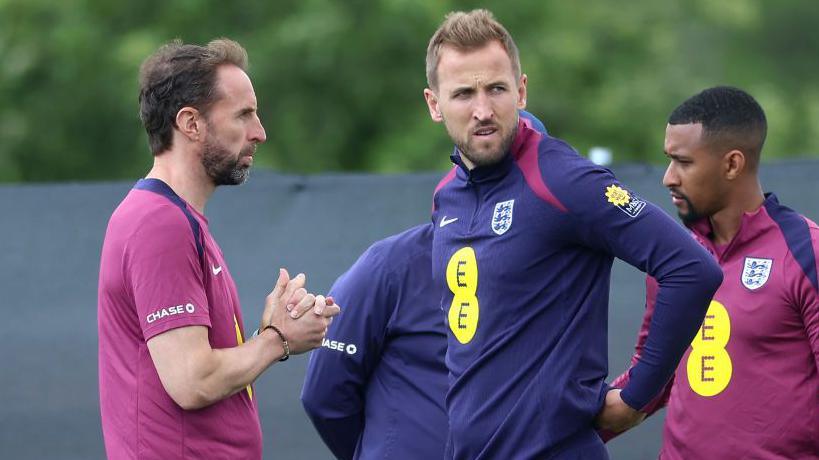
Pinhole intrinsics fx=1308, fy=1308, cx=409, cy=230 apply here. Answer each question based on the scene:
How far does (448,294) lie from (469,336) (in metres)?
0.17

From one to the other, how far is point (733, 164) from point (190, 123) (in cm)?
175

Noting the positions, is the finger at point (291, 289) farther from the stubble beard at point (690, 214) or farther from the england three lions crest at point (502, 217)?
the stubble beard at point (690, 214)

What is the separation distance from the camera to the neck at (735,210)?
415 cm

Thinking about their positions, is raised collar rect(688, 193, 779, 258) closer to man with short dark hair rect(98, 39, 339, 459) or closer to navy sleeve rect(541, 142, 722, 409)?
navy sleeve rect(541, 142, 722, 409)

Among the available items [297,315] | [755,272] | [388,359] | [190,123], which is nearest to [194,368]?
[297,315]

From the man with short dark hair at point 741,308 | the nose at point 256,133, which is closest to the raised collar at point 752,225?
the man with short dark hair at point 741,308

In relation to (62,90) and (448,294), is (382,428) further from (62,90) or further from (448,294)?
(62,90)

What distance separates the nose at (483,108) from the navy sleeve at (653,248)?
0.91 feet

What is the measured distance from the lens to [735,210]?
415 cm

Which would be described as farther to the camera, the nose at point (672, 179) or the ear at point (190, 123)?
the nose at point (672, 179)

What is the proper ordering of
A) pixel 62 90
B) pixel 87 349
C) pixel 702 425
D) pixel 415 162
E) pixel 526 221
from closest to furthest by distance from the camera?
pixel 526 221, pixel 702 425, pixel 87 349, pixel 415 162, pixel 62 90

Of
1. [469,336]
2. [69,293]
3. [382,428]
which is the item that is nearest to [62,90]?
[69,293]

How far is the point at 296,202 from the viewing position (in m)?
5.57

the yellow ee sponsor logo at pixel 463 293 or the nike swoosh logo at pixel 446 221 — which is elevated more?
the nike swoosh logo at pixel 446 221
